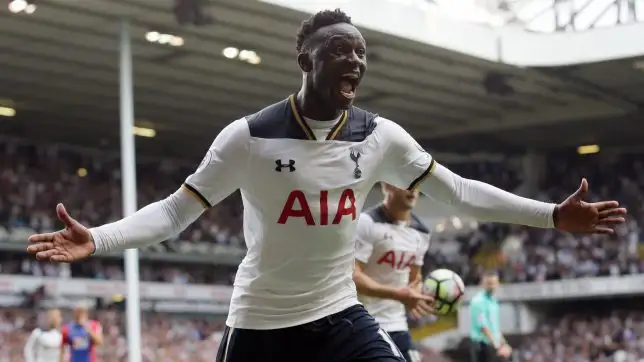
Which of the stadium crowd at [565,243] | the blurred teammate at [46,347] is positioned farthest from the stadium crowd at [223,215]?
the blurred teammate at [46,347]

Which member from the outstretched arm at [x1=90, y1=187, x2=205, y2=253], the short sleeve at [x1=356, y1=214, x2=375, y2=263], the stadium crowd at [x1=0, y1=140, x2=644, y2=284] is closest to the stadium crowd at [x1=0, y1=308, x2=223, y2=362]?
the stadium crowd at [x1=0, y1=140, x2=644, y2=284]

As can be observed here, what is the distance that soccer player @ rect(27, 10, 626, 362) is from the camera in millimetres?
4512

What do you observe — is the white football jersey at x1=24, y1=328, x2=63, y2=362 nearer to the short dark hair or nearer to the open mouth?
the short dark hair

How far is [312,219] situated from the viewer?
4512 millimetres

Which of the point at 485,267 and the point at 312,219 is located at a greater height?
the point at 485,267

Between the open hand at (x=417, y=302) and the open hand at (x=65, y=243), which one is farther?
the open hand at (x=417, y=302)

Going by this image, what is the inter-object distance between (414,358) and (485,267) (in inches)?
1016

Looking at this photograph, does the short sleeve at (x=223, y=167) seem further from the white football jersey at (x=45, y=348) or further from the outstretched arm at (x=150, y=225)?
the white football jersey at (x=45, y=348)

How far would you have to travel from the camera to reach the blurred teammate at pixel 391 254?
795cm

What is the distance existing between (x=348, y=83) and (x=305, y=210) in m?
0.57

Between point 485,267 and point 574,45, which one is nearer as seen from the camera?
point 574,45

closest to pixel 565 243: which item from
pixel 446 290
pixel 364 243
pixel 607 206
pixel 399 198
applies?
pixel 446 290

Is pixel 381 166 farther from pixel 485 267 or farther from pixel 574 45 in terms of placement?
pixel 485 267

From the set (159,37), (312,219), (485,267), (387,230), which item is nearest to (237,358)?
(312,219)
